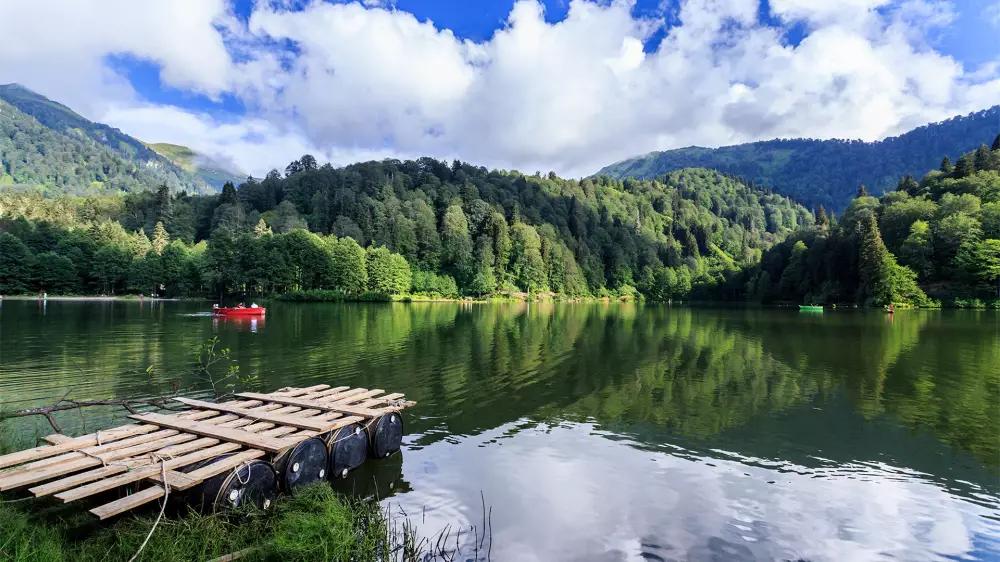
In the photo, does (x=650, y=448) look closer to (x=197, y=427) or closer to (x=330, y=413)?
(x=330, y=413)

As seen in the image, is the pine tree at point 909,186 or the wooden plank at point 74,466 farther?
the pine tree at point 909,186

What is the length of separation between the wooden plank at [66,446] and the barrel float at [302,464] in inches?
129

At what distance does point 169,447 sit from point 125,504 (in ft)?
8.22

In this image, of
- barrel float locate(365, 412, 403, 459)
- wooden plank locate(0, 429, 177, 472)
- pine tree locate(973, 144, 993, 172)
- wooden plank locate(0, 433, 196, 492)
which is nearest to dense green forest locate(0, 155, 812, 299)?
pine tree locate(973, 144, 993, 172)

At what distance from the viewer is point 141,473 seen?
8.59 m

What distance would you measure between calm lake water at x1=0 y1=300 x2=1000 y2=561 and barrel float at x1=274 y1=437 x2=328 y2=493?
1515 mm

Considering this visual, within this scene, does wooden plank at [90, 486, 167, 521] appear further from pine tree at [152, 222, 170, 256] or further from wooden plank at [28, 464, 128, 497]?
pine tree at [152, 222, 170, 256]

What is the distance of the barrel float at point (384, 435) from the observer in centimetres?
1365

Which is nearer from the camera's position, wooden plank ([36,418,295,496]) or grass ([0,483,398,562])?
grass ([0,483,398,562])

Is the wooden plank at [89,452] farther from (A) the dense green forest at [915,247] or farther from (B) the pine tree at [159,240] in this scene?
(B) the pine tree at [159,240]

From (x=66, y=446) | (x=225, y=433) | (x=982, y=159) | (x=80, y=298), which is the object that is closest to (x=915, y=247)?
(x=982, y=159)

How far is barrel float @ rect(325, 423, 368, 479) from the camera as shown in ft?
39.5

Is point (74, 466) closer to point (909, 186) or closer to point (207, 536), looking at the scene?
point (207, 536)

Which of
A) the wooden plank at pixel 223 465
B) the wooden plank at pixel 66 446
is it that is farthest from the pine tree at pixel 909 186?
the wooden plank at pixel 66 446
